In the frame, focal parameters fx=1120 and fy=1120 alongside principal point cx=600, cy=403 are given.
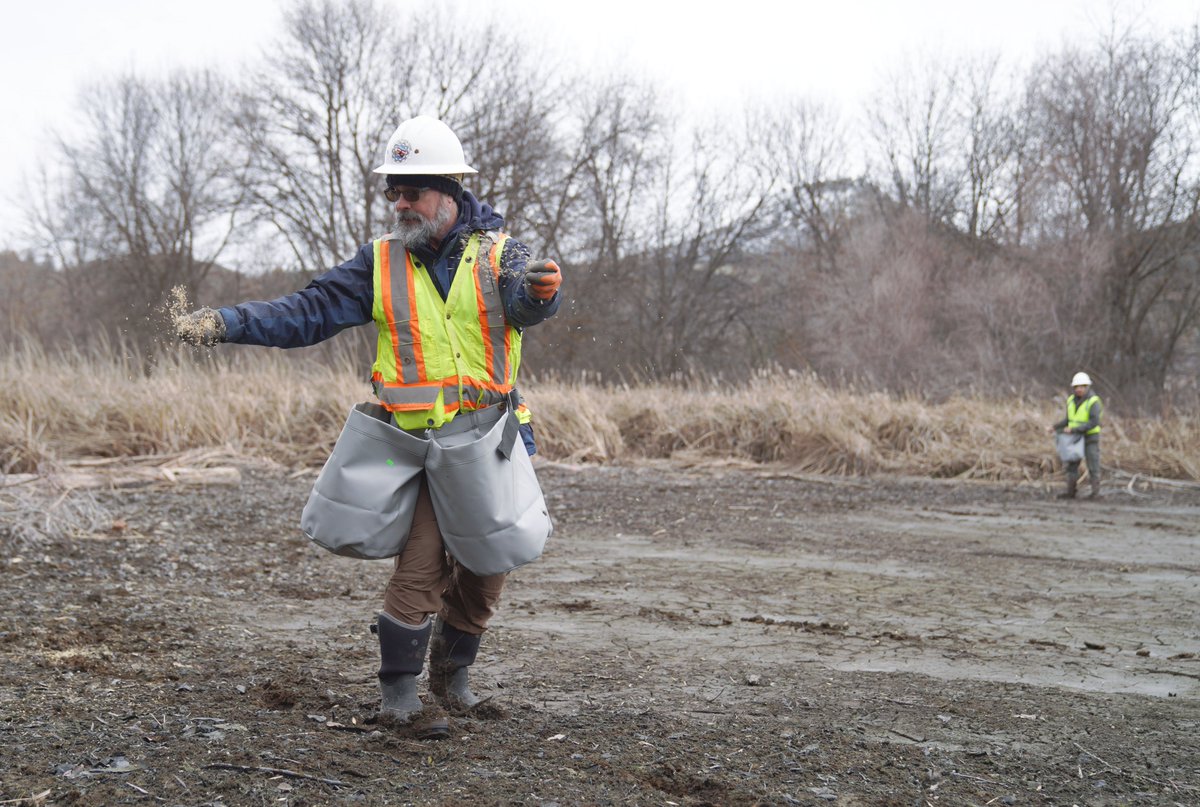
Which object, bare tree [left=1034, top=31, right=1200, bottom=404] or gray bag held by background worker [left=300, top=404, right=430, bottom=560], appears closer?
gray bag held by background worker [left=300, top=404, right=430, bottom=560]

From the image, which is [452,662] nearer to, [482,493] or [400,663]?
[400,663]

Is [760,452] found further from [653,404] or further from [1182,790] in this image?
[1182,790]

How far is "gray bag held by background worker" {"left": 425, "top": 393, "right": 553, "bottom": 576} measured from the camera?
11.0ft

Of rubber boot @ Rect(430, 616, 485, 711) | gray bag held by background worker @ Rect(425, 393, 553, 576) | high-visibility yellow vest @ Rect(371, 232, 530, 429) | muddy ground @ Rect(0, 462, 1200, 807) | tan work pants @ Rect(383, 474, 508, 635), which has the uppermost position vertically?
high-visibility yellow vest @ Rect(371, 232, 530, 429)

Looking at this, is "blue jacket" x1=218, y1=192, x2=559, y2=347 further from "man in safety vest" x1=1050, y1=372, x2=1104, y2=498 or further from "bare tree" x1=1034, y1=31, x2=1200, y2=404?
"bare tree" x1=1034, y1=31, x2=1200, y2=404

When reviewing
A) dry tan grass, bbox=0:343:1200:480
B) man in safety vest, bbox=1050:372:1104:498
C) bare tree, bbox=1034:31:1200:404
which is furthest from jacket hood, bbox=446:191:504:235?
bare tree, bbox=1034:31:1200:404

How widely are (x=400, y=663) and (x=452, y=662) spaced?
38 cm

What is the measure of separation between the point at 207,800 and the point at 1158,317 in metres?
29.3

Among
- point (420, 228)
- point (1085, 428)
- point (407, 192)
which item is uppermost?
point (407, 192)

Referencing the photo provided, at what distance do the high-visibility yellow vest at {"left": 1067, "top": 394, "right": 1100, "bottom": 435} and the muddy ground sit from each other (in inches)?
150

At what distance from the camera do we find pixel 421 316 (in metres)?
3.44

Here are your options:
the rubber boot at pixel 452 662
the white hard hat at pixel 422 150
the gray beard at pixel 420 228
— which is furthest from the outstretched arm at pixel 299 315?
the rubber boot at pixel 452 662

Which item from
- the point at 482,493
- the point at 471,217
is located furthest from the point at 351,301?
the point at 482,493

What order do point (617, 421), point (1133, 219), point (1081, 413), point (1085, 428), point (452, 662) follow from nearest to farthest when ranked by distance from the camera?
point (452, 662)
point (1085, 428)
point (1081, 413)
point (617, 421)
point (1133, 219)
